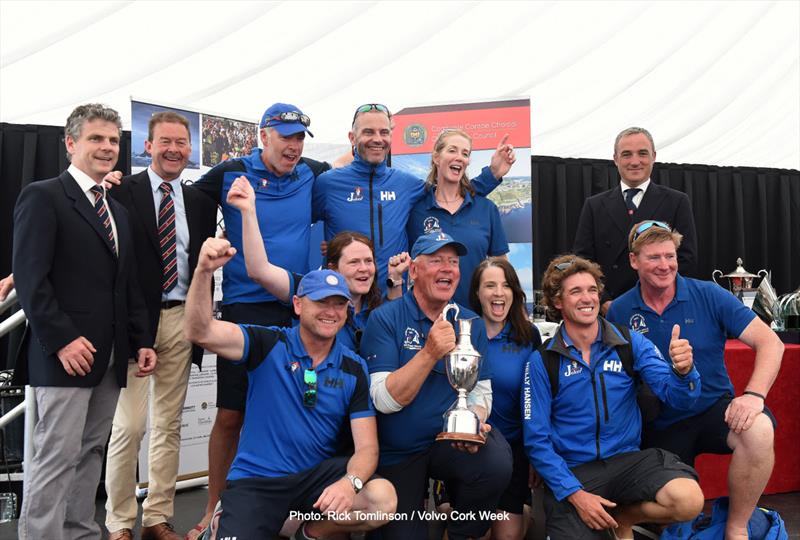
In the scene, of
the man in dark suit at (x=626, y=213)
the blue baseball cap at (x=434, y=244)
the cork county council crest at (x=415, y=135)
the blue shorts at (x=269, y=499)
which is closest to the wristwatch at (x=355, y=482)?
the blue shorts at (x=269, y=499)

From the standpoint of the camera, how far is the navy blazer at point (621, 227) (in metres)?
3.66

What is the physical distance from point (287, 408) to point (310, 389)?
0.34ft

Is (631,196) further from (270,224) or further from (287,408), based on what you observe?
(287,408)

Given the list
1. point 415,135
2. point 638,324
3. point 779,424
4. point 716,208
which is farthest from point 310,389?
point 716,208

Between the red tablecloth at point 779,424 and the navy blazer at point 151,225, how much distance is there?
276 centimetres

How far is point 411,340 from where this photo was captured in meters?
2.63

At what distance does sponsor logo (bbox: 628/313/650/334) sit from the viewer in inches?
122

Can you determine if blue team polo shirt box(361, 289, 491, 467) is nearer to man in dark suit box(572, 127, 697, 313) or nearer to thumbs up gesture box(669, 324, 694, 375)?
thumbs up gesture box(669, 324, 694, 375)

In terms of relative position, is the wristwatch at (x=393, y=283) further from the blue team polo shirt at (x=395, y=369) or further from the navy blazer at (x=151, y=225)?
the navy blazer at (x=151, y=225)

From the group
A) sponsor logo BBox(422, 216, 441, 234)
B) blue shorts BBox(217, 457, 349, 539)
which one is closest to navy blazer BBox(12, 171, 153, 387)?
blue shorts BBox(217, 457, 349, 539)

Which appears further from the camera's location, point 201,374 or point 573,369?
point 201,374

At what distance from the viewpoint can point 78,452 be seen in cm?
262

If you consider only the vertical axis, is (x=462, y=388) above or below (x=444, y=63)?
below

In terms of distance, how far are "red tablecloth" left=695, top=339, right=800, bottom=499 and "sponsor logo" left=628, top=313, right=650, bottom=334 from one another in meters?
0.99
